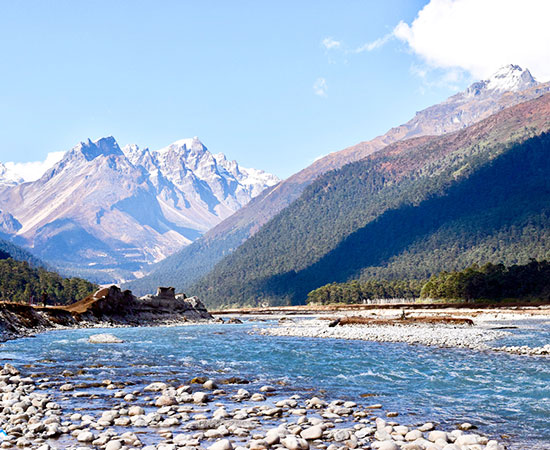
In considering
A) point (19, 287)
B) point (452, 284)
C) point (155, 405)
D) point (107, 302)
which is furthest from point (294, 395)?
point (19, 287)

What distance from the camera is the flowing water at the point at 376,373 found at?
73.7 feet

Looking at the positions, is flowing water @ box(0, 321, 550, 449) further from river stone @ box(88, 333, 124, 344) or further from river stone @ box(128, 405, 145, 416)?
river stone @ box(88, 333, 124, 344)

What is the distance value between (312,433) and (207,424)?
161 inches

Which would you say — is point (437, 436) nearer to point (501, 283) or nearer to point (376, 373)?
point (376, 373)

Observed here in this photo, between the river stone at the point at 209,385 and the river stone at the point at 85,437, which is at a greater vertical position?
the river stone at the point at 85,437

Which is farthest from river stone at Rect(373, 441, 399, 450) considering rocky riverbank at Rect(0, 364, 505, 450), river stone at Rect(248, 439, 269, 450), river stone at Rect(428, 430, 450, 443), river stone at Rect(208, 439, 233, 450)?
river stone at Rect(208, 439, 233, 450)

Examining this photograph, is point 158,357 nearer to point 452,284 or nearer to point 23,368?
point 23,368

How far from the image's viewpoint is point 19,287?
19088cm

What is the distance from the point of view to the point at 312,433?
18.3 metres

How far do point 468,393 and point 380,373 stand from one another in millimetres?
7714

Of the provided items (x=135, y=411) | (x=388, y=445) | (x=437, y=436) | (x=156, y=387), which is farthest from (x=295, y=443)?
(x=156, y=387)

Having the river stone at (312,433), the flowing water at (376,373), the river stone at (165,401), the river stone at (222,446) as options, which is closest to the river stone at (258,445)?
the river stone at (222,446)

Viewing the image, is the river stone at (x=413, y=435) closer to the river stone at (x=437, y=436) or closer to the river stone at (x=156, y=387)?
the river stone at (x=437, y=436)

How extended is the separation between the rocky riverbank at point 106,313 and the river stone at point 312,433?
56.1m
